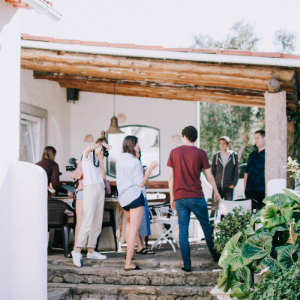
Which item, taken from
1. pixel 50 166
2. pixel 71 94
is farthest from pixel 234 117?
pixel 50 166

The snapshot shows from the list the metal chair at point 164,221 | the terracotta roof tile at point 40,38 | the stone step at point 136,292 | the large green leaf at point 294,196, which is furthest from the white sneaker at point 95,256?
the terracotta roof tile at point 40,38

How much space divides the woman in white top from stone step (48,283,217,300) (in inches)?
11.0

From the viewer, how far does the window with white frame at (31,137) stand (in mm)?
6855

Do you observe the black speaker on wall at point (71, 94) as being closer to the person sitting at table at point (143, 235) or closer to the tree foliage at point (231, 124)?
the person sitting at table at point (143, 235)

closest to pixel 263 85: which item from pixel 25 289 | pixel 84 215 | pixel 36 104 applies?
pixel 84 215

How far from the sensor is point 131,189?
4.24 meters

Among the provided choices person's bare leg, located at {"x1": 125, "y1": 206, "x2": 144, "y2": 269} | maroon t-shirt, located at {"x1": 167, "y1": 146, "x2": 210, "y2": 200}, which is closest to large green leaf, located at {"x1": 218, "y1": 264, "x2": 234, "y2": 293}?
maroon t-shirt, located at {"x1": 167, "y1": 146, "x2": 210, "y2": 200}

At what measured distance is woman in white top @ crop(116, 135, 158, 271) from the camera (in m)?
4.20

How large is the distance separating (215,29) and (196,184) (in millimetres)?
16652

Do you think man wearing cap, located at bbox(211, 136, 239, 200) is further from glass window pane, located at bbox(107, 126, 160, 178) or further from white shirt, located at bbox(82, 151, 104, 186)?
white shirt, located at bbox(82, 151, 104, 186)

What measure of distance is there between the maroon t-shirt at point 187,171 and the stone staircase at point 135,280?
0.83 m

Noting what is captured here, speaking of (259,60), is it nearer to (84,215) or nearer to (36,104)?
(84,215)

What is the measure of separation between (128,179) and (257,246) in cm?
173

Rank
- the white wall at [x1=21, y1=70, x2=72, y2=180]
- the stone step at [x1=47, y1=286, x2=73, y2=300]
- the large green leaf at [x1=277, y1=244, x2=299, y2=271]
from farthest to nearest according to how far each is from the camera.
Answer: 1. the white wall at [x1=21, y1=70, x2=72, y2=180]
2. the stone step at [x1=47, y1=286, x2=73, y2=300]
3. the large green leaf at [x1=277, y1=244, x2=299, y2=271]
